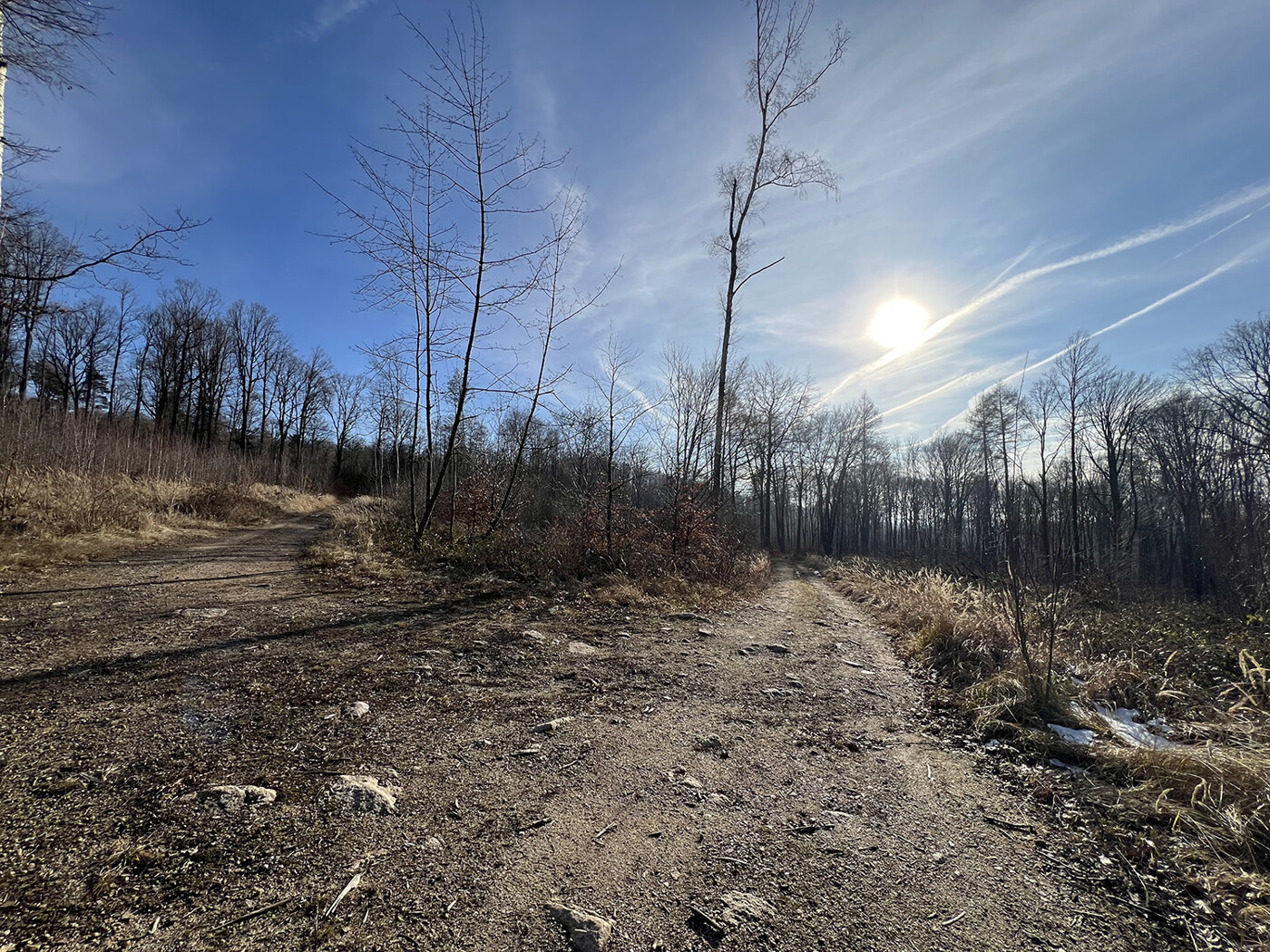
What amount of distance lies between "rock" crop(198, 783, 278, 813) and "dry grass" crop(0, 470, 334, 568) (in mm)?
6839

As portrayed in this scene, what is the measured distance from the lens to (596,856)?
6.61ft

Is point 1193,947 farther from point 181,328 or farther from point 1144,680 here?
point 181,328

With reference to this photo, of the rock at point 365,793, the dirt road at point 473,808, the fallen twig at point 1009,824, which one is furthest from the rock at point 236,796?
the fallen twig at point 1009,824

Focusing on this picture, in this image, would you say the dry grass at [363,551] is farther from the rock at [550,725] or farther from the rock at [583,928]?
the rock at [583,928]

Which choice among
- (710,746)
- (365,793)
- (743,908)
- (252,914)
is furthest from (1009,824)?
(252,914)

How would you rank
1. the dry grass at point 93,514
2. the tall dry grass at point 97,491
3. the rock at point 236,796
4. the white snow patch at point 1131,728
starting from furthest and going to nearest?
the tall dry grass at point 97,491 < the dry grass at point 93,514 < the white snow patch at point 1131,728 < the rock at point 236,796

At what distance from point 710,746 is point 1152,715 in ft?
13.2

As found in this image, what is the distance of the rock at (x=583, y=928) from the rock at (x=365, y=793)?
955 millimetres

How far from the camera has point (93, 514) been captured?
30.5ft

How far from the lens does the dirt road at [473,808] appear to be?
1.64 m

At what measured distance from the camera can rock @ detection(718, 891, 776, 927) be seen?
1772 millimetres

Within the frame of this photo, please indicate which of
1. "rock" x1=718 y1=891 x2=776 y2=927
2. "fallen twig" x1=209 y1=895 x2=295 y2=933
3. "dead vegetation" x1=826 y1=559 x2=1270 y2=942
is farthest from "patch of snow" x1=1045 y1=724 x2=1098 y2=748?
"fallen twig" x1=209 y1=895 x2=295 y2=933

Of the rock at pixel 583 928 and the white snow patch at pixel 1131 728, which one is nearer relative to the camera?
the rock at pixel 583 928

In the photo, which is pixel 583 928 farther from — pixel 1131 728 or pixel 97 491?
pixel 97 491
